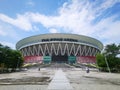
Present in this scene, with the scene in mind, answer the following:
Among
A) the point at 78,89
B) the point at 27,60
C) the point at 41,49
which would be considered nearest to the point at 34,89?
the point at 78,89

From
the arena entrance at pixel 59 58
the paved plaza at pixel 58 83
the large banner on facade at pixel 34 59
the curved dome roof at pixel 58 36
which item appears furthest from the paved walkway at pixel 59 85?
the arena entrance at pixel 59 58

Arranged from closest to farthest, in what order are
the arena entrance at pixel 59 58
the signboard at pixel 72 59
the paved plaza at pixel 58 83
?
the paved plaza at pixel 58 83 < the signboard at pixel 72 59 < the arena entrance at pixel 59 58

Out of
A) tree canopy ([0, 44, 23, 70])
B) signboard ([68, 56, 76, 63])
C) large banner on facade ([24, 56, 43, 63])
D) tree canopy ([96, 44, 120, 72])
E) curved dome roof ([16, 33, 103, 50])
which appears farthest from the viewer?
curved dome roof ([16, 33, 103, 50])

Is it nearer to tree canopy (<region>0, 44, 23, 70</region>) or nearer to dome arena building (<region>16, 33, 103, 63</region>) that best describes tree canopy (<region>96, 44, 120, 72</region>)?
tree canopy (<region>0, 44, 23, 70</region>)

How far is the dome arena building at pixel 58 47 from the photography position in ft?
373

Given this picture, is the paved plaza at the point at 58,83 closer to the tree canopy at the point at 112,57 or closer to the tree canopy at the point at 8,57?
the tree canopy at the point at 8,57

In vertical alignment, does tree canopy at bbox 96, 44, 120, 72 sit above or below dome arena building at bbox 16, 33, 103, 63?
below

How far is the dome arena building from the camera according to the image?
11360cm

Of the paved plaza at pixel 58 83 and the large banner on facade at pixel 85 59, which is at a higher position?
the large banner on facade at pixel 85 59

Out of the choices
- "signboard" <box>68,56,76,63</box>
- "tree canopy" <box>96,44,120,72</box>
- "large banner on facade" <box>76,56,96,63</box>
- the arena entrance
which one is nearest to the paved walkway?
"tree canopy" <box>96,44,120,72</box>

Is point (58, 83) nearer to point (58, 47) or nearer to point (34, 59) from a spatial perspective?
point (34, 59)

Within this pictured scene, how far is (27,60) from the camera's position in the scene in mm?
109375

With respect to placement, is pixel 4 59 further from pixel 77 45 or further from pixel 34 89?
pixel 77 45

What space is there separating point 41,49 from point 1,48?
69.3m
